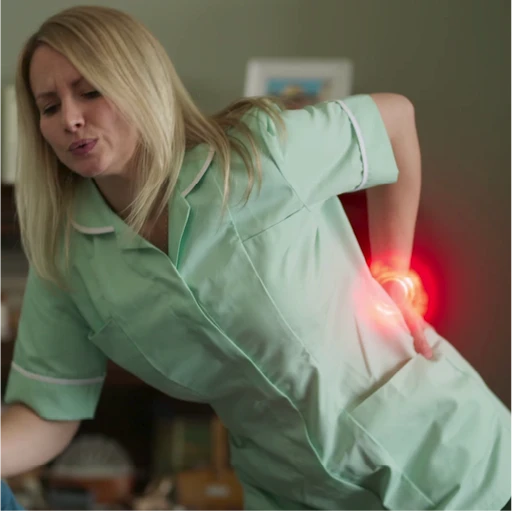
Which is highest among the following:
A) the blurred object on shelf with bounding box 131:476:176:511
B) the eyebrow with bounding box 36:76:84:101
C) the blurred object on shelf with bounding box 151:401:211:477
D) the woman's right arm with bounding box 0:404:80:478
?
the eyebrow with bounding box 36:76:84:101

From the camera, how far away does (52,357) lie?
890 millimetres

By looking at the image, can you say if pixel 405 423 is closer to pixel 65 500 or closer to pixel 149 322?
pixel 149 322

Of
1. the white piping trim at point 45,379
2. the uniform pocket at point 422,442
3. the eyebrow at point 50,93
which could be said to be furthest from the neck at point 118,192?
the uniform pocket at point 422,442

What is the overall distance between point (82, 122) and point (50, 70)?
7 cm

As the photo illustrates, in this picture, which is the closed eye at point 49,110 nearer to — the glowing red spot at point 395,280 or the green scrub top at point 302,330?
the green scrub top at point 302,330

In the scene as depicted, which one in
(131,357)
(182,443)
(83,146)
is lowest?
(182,443)

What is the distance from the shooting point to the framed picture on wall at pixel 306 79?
4.99ft

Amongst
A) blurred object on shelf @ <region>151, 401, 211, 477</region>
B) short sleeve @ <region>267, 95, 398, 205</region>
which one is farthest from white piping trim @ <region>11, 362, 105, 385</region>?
blurred object on shelf @ <region>151, 401, 211, 477</region>

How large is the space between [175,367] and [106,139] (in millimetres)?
277

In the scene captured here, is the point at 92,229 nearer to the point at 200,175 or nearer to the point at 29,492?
the point at 200,175

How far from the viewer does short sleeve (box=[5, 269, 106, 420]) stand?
875mm

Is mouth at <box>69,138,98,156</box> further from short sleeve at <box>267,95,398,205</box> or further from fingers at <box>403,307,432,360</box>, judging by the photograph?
fingers at <box>403,307,432,360</box>

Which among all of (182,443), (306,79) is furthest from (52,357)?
(306,79)

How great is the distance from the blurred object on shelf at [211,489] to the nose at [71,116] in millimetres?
1037
